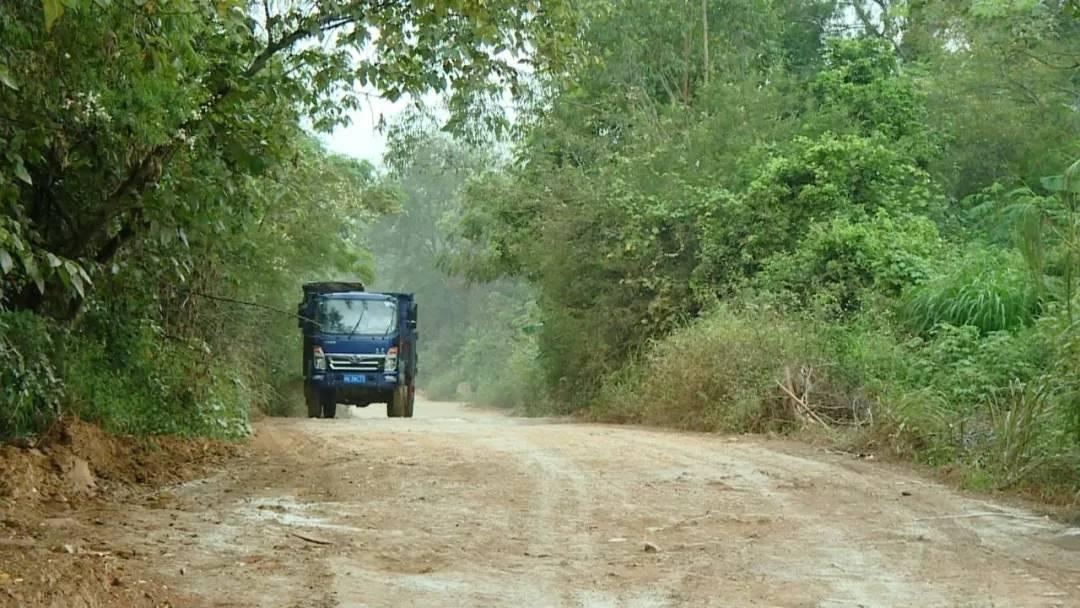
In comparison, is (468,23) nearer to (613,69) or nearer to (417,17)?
(417,17)

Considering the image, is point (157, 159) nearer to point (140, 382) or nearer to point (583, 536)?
point (140, 382)

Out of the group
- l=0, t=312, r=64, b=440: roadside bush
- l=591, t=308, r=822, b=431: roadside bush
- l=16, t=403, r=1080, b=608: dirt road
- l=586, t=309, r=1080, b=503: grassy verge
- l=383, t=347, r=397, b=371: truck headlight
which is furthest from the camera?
l=383, t=347, r=397, b=371: truck headlight

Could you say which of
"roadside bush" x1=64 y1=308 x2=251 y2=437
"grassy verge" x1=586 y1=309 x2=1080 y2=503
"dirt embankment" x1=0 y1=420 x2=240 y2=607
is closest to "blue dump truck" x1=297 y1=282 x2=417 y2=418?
"grassy verge" x1=586 y1=309 x2=1080 y2=503

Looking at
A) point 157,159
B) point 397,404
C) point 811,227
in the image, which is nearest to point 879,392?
point 811,227

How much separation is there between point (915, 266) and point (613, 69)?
1276 centimetres

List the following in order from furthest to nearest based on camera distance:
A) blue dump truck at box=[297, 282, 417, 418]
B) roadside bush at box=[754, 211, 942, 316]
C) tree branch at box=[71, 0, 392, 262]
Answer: blue dump truck at box=[297, 282, 417, 418]
roadside bush at box=[754, 211, 942, 316]
tree branch at box=[71, 0, 392, 262]

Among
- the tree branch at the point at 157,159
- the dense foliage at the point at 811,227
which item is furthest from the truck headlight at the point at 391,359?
the tree branch at the point at 157,159

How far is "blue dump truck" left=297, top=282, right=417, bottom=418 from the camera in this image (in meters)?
25.5

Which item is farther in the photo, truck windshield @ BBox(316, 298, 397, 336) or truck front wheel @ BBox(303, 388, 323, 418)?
truck front wheel @ BBox(303, 388, 323, 418)

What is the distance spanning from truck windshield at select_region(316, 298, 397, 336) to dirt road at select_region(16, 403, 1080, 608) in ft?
41.8

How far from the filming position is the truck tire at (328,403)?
25.8 meters

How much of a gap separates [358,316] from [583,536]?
18.0 metres

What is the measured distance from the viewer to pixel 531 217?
28.0 m

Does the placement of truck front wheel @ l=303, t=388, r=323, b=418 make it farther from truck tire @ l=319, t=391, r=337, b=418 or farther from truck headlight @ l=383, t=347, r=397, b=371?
truck headlight @ l=383, t=347, r=397, b=371
